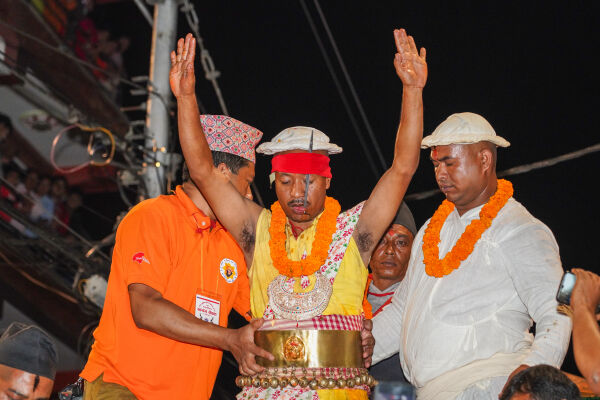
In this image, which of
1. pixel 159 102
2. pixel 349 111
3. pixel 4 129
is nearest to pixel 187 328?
pixel 159 102

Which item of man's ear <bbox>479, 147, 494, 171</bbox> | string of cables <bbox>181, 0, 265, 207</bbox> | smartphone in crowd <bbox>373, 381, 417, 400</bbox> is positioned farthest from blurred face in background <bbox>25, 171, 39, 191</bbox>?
smartphone in crowd <bbox>373, 381, 417, 400</bbox>

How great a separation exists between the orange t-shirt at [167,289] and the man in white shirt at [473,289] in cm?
93

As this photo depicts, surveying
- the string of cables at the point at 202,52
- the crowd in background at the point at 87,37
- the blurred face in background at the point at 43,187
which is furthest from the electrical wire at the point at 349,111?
the blurred face in background at the point at 43,187

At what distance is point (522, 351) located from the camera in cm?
363

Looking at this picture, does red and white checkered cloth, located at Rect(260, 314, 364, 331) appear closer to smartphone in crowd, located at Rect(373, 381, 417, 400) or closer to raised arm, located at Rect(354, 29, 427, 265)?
raised arm, located at Rect(354, 29, 427, 265)

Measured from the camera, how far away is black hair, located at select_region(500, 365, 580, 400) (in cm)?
279

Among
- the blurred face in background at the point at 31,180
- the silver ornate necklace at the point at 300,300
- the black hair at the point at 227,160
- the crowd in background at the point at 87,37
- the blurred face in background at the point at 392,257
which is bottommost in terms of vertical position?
the silver ornate necklace at the point at 300,300

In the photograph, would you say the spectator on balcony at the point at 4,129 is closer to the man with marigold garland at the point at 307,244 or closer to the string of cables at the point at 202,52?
the string of cables at the point at 202,52

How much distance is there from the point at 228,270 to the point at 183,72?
1131 millimetres

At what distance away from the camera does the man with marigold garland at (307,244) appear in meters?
3.66

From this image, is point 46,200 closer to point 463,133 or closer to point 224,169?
point 224,169

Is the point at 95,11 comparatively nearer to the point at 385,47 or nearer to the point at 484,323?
the point at 385,47

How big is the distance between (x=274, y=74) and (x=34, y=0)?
3.98 m

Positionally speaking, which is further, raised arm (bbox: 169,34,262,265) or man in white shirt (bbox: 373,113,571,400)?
raised arm (bbox: 169,34,262,265)
